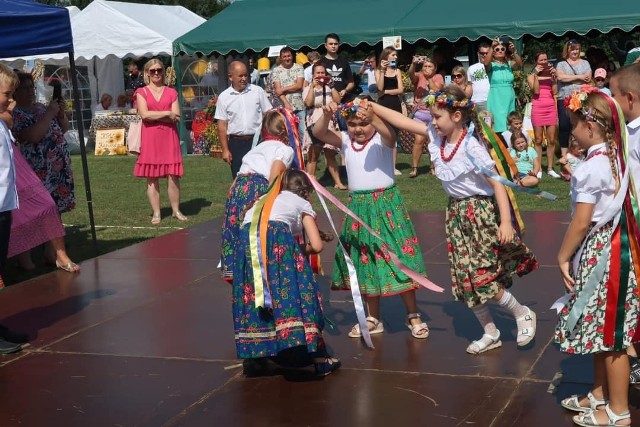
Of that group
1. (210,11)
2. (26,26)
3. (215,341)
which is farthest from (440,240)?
(210,11)

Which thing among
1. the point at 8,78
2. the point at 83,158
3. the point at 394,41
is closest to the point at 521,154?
the point at 394,41

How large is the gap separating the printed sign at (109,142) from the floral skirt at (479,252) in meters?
15.5

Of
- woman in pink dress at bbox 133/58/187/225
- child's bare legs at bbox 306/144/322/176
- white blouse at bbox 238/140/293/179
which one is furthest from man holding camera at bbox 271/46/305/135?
white blouse at bbox 238/140/293/179

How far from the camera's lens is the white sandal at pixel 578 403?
436cm

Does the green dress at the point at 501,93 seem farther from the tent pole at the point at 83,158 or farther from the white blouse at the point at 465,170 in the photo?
the white blouse at the point at 465,170

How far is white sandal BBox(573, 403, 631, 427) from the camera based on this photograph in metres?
4.21

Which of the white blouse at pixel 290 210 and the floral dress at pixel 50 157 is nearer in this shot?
the white blouse at pixel 290 210

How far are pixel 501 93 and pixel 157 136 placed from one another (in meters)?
5.14

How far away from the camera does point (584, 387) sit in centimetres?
481

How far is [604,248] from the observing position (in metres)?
4.18

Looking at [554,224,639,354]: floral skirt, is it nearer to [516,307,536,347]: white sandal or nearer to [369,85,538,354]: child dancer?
[369,85,538,354]: child dancer

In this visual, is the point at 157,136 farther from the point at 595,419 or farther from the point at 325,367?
the point at 595,419

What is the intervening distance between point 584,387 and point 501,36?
1117 cm

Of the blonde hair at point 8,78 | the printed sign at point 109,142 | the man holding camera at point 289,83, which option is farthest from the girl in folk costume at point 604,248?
the printed sign at point 109,142
